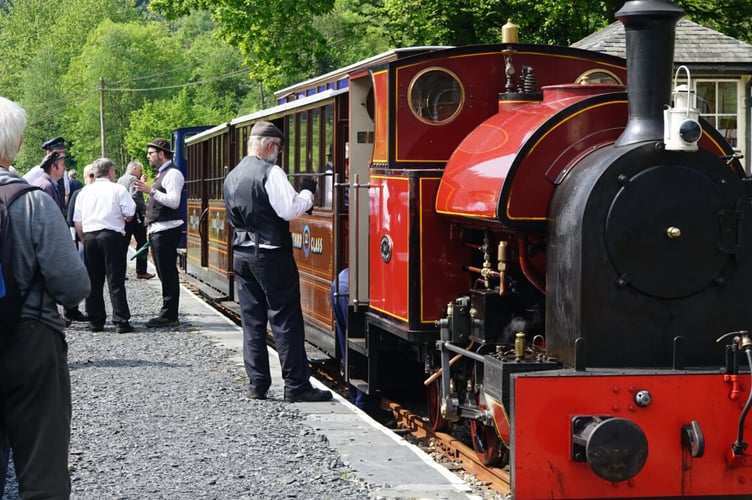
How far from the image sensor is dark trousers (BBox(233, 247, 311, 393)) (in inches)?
318

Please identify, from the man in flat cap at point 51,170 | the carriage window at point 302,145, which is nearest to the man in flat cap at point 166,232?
the man in flat cap at point 51,170

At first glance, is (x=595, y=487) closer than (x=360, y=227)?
Yes

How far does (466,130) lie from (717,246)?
6.91 feet

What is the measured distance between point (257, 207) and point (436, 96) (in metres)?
1.52

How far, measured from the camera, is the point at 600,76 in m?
7.39

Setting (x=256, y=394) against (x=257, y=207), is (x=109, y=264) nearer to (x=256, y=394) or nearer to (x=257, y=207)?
(x=256, y=394)

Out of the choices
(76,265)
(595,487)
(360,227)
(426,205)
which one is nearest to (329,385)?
(360,227)

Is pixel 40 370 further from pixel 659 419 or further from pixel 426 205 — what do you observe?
pixel 426 205

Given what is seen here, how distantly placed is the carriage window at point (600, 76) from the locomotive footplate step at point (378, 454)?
2443mm

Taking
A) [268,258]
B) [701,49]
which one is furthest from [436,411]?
[701,49]

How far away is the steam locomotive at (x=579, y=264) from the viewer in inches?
211

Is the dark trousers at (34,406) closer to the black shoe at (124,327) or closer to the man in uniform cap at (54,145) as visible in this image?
the black shoe at (124,327)

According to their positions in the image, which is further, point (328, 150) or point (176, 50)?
point (176, 50)

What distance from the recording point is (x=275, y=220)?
8.07m
